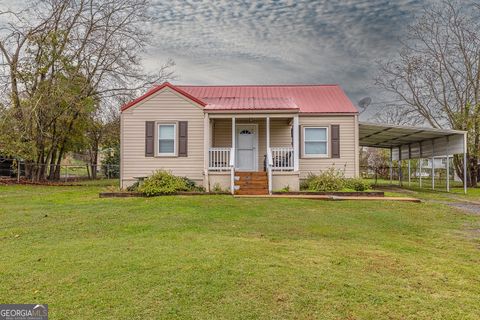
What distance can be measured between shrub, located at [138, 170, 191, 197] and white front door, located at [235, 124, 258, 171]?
3138 millimetres

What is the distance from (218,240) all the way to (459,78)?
74.0 ft

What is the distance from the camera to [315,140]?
14469mm

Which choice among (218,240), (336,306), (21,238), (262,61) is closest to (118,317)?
(336,306)

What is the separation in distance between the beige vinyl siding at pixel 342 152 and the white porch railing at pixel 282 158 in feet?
2.98

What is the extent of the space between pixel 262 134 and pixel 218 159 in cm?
269

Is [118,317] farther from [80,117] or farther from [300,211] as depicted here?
[80,117]

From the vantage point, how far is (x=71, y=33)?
19.0 m

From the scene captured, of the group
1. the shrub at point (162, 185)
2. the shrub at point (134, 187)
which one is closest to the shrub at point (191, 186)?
the shrub at point (162, 185)

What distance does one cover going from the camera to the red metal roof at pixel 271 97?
13.5m

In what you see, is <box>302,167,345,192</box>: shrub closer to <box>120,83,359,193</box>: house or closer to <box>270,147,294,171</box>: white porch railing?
<box>120,83,359,193</box>: house

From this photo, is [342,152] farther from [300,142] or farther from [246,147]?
[246,147]

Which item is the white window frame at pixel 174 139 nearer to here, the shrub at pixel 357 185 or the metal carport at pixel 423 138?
the shrub at pixel 357 185

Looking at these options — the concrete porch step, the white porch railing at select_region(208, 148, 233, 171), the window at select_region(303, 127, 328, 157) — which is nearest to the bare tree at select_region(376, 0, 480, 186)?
the window at select_region(303, 127, 328, 157)

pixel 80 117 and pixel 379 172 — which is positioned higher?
pixel 80 117
